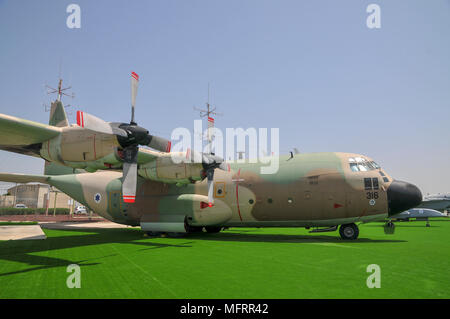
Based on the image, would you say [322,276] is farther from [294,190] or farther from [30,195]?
[30,195]

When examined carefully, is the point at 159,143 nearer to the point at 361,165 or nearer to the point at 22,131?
the point at 22,131

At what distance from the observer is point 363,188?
1355 centimetres

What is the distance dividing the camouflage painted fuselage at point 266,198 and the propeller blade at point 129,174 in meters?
4.65

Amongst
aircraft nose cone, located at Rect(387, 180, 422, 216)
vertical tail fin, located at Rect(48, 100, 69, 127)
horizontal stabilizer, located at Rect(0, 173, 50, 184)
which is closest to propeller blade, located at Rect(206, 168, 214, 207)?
aircraft nose cone, located at Rect(387, 180, 422, 216)

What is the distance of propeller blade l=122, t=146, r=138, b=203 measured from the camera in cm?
1121

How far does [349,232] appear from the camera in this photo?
566 inches

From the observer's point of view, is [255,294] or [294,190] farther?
[294,190]

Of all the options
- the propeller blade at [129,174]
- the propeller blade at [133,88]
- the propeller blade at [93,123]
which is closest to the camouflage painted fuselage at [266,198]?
the propeller blade at [129,174]

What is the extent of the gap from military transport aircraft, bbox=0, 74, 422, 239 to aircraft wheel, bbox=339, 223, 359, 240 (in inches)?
1.8

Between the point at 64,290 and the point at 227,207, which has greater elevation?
the point at 227,207

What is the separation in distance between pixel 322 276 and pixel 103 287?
15.0ft

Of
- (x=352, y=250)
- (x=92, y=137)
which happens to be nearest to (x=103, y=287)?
(x=92, y=137)

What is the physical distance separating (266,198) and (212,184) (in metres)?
2.72

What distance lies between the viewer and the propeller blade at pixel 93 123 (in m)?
9.27
